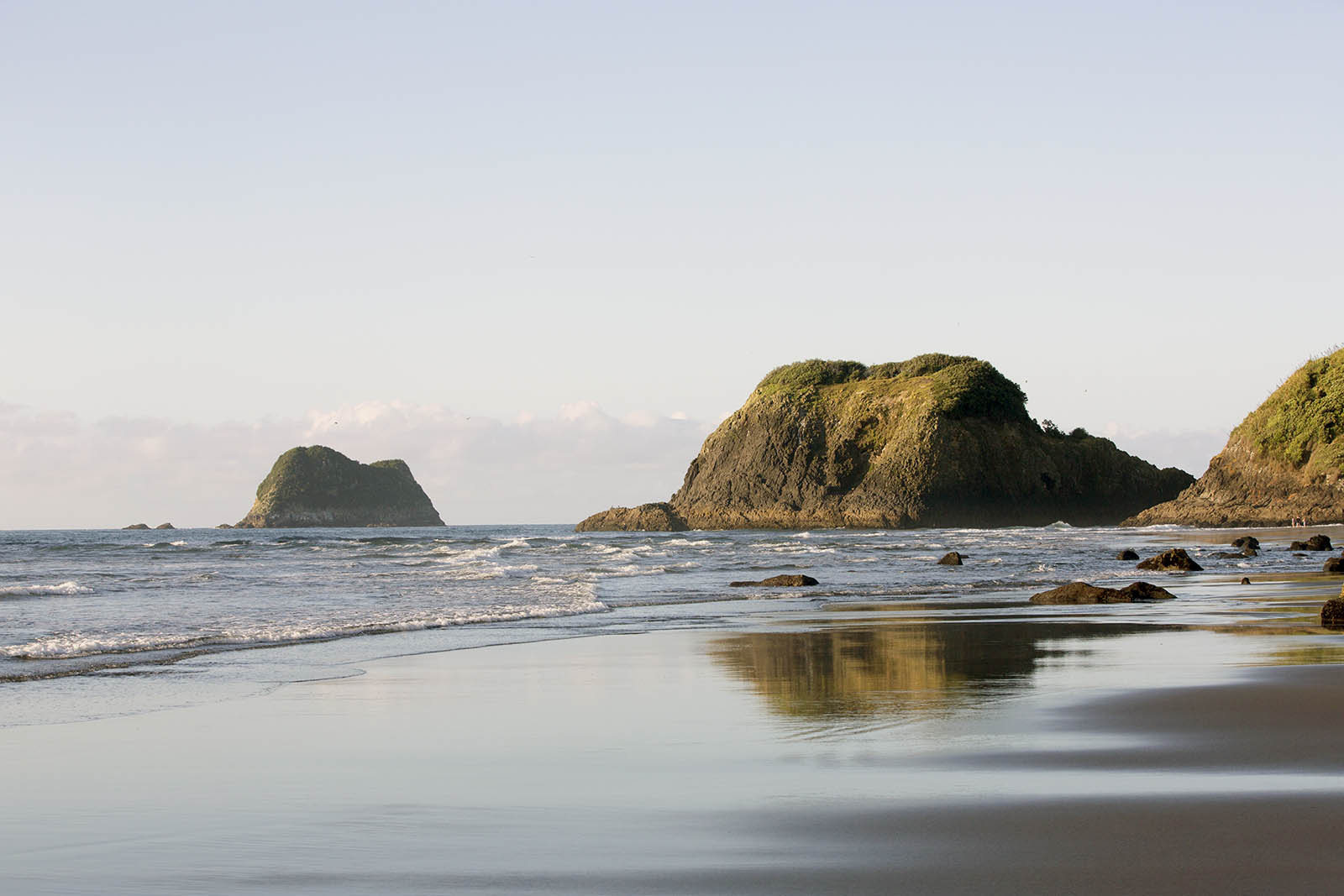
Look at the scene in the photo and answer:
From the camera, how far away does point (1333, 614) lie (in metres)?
12.6

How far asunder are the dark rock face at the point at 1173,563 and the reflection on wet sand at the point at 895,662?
13.6m

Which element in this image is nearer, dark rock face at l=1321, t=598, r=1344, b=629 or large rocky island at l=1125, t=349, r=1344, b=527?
dark rock face at l=1321, t=598, r=1344, b=629

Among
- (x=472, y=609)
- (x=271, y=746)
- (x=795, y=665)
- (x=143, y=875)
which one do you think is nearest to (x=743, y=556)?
Result: (x=472, y=609)

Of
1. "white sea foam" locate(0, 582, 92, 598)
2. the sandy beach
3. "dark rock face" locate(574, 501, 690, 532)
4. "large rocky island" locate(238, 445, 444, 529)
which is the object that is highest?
"large rocky island" locate(238, 445, 444, 529)

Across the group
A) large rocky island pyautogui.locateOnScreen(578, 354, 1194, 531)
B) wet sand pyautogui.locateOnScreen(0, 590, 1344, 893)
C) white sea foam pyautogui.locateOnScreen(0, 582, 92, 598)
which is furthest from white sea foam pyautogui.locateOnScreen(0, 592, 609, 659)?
large rocky island pyautogui.locateOnScreen(578, 354, 1194, 531)

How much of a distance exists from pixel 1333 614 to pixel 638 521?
3722 inches

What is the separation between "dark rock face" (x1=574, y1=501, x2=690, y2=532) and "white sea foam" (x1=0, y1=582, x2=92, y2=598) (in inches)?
3196

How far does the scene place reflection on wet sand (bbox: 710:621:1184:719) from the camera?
8078 millimetres

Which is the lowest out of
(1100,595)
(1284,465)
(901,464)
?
(1100,595)

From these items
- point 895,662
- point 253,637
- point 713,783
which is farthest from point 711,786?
point 253,637

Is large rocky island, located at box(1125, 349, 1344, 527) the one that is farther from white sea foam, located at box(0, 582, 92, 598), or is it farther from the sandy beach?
the sandy beach

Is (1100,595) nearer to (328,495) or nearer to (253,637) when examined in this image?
(253,637)

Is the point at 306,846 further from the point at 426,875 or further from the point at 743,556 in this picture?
the point at 743,556

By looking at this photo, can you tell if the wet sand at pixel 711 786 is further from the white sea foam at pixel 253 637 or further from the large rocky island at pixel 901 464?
the large rocky island at pixel 901 464
